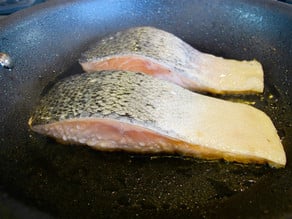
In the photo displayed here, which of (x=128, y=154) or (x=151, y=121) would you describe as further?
(x=128, y=154)

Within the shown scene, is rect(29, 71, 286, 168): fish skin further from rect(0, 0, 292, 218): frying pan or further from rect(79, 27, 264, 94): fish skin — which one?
rect(79, 27, 264, 94): fish skin

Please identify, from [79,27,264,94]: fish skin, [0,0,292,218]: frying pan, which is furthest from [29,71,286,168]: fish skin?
[79,27,264,94]: fish skin

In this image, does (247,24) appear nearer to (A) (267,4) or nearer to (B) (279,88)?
(A) (267,4)

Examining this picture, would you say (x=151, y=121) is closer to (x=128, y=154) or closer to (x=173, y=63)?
(x=128, y=154)

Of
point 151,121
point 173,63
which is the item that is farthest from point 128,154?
point 173,63

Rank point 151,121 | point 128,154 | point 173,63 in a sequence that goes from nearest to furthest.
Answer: point 151,121
point 128,154
point 173,63

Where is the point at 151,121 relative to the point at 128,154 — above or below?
above

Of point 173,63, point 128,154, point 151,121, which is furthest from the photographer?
point 173,63
